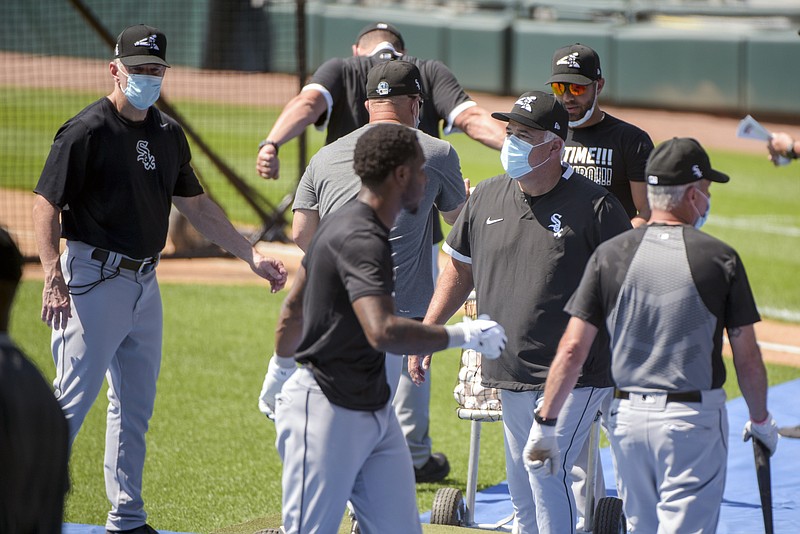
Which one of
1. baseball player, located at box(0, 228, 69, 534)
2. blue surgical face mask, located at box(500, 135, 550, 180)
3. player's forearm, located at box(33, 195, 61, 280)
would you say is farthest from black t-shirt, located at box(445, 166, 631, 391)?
baseball player, located at box(0, 228, 69, 534)

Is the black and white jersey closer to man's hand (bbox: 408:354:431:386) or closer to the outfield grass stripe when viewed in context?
man's hand (bbox: 408:354:431:386)

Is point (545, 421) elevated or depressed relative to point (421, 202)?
depressed

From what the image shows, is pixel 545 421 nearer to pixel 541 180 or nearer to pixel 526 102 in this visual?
pixel 541 180

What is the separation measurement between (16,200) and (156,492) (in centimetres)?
916

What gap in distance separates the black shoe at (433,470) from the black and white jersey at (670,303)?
2.92m

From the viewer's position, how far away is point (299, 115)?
21.8 feet

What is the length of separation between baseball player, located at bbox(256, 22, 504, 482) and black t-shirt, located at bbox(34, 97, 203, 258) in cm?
120

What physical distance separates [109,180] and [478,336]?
2113 millimetres

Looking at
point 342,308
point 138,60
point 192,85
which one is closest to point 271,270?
point 138,60

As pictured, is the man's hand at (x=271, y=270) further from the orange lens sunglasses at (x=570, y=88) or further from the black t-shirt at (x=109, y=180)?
the orange lens sunglasses at (x=570, y=88)

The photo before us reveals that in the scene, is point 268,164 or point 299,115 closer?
point 268,164

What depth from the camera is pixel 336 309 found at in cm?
400

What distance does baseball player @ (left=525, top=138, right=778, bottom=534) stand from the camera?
3.99 metres

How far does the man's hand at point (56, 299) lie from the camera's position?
507 centimetres
